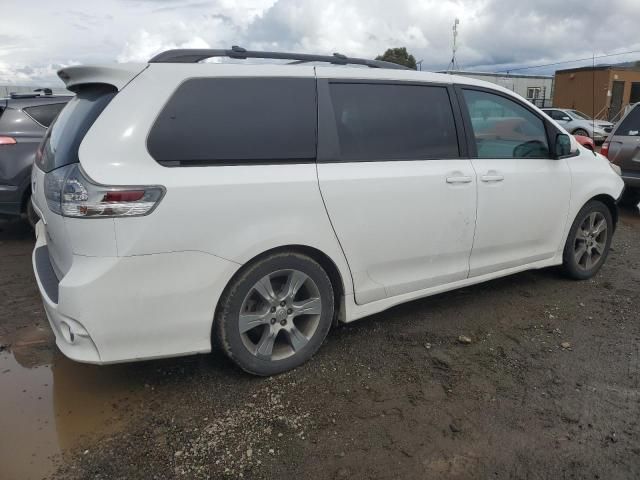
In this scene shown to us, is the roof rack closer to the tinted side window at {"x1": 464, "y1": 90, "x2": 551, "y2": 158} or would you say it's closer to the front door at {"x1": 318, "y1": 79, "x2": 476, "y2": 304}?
the front door at {"x1": 318, "y1": 79, "x2": 476, "y2": 304}

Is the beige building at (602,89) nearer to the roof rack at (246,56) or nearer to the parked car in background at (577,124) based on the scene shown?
the parked car in background at (577,124)

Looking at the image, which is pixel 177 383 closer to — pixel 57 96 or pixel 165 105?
pixel 165 105

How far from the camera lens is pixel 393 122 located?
11.1ft

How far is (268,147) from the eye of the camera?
2.90m

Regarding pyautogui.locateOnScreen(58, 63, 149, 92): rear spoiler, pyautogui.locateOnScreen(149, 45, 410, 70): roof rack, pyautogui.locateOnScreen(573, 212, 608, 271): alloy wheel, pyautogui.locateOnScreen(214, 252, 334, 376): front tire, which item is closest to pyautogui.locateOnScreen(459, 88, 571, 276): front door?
pyautogui.locateOnScreen(573, 212, 608, 271): alloy wheel

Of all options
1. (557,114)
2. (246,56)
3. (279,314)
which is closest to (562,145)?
(246,56)

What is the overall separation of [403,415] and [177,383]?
132cm

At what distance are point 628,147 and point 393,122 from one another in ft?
18.5

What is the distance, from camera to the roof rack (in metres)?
2.85

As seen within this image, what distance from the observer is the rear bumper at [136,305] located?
8.22ft

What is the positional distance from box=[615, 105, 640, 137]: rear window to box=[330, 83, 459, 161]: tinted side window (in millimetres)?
5243

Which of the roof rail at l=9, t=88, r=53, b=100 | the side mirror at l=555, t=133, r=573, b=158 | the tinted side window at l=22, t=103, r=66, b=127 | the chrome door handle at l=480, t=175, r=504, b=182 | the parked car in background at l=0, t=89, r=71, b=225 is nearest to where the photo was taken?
the chrome door handle at l=480, t=175, r=504, b=182

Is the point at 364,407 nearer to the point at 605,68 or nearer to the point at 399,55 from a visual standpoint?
the point at 605,68

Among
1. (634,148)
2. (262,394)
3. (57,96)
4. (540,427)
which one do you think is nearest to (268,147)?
(262,394)
